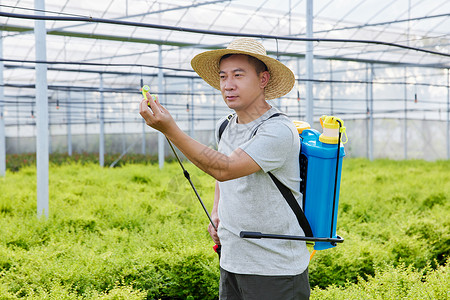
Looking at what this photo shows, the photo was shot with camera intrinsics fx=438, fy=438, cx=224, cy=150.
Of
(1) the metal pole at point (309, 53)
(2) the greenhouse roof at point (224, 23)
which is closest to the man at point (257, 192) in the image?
(1) the metal pole at point (309, 53)

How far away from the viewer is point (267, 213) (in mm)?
1414

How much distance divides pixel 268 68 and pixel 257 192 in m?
0.46

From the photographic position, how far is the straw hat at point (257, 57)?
1.45m

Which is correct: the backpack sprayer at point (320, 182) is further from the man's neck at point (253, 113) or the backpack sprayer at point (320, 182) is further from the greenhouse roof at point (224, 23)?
the greenhouse roof at point (224, 23)

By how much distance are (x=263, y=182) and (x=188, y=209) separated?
4.68 m

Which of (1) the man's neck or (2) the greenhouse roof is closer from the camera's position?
(1) the man's neck

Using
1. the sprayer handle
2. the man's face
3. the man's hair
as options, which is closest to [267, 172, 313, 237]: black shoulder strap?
the sprayer handle

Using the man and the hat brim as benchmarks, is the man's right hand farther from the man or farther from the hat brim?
the hat brim

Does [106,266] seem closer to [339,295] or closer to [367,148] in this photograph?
[339,295]

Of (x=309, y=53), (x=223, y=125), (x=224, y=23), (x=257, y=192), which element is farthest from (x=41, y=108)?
(x=224, y=23)

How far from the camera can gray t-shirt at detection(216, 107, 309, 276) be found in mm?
1393

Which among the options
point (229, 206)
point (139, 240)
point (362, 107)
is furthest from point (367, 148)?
point (229, 206)

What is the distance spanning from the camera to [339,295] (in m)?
3.09

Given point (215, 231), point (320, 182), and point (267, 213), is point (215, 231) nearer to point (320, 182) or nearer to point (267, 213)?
point (267, 213)
